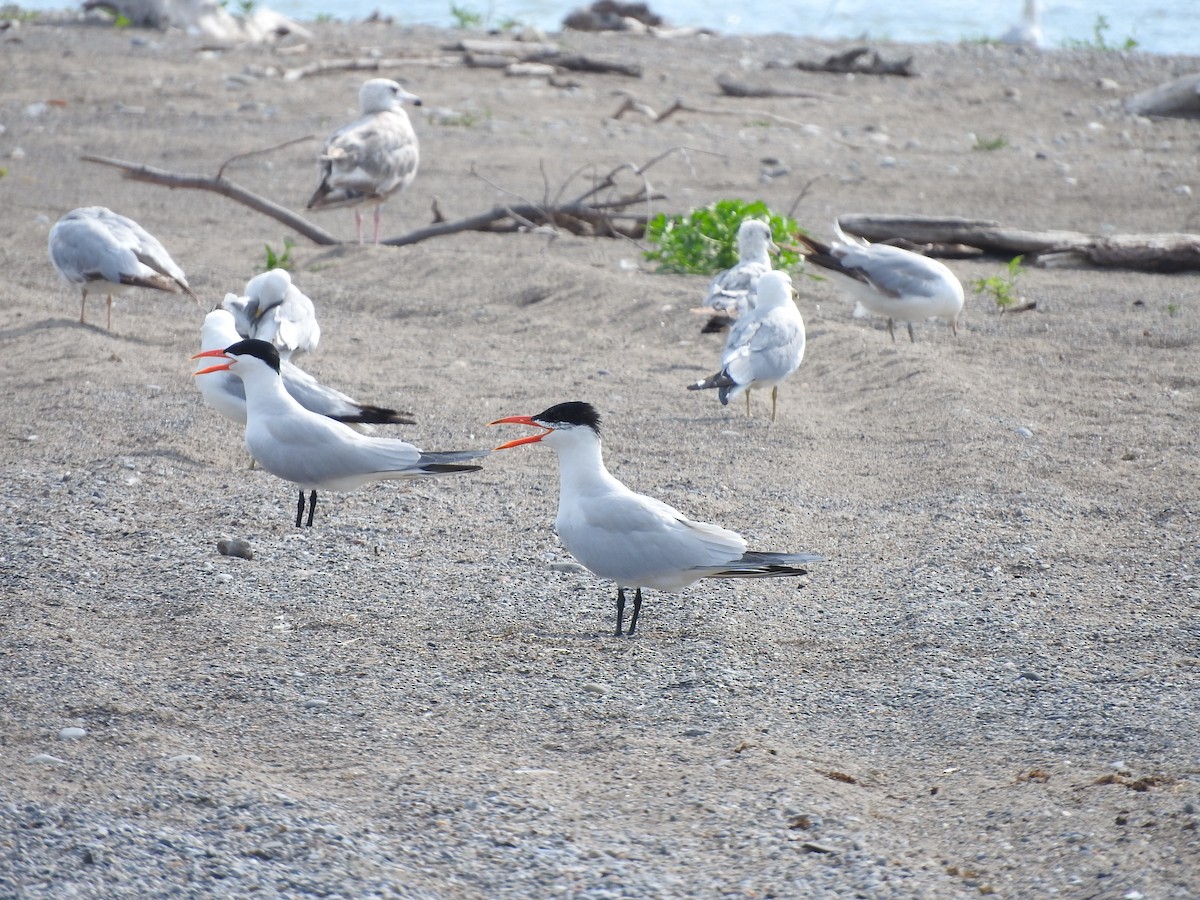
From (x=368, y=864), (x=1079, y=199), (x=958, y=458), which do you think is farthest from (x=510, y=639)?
(x=1079, y=199)

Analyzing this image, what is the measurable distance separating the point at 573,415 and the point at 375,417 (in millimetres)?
1535

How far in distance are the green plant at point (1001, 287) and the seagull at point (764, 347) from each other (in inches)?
86.1

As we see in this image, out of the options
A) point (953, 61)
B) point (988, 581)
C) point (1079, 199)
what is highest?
point (953, 61)

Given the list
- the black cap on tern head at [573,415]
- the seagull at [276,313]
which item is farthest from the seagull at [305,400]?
the black cap on tern head at [573,415]

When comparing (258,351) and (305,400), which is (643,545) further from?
(305,400)

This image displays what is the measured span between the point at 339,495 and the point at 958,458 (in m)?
2.93

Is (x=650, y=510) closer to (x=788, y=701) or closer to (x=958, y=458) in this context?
(x=788, y=701)

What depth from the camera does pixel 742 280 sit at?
332 inches

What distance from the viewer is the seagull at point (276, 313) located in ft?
23.3

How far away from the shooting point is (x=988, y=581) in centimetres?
511

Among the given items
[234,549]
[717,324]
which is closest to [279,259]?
[717,324]

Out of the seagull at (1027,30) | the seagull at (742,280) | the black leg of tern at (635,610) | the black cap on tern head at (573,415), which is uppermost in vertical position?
the seagull at (1027,30)

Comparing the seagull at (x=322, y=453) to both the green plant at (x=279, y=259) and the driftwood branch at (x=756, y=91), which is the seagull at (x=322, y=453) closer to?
the green plant at (x=279, y=259)

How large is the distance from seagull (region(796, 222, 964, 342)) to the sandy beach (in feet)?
0.87
